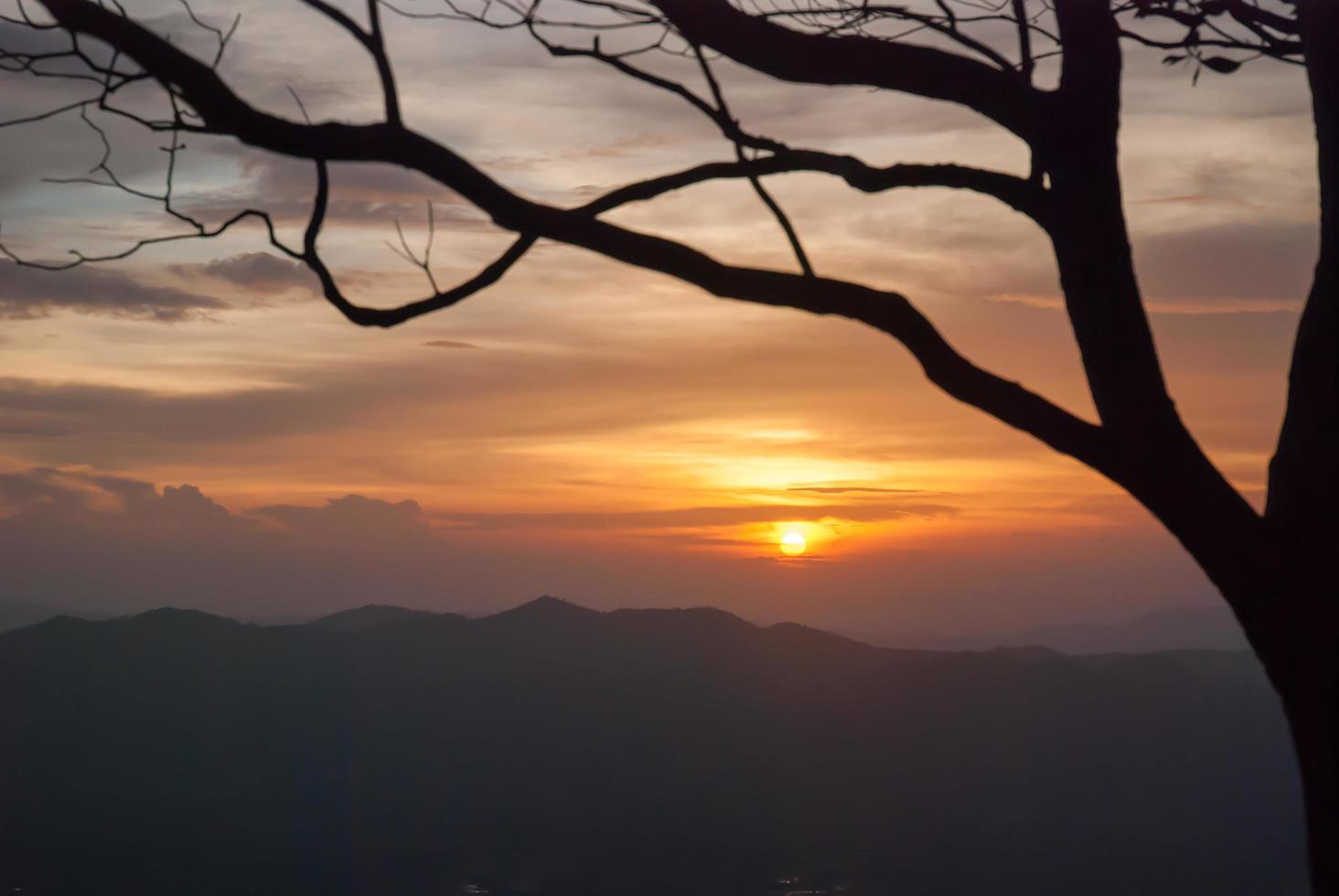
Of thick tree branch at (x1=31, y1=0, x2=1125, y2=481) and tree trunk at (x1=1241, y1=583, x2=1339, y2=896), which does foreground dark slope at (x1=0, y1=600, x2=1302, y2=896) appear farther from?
thick tree branch at (x1=31, y1=0, x2=1125, y2=481)

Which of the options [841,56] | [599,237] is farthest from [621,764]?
[599,237]

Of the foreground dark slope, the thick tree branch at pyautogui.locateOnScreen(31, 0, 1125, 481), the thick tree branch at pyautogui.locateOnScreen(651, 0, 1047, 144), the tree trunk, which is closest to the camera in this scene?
the tree trunk

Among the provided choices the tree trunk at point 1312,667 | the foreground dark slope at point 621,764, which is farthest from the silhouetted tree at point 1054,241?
the foreground dark slope at point 621,764

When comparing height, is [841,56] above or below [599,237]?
above

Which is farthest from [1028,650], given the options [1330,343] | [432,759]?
[1330,343]

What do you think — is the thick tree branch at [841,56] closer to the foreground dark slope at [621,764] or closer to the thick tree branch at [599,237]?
the thick tree branch at [599,237]

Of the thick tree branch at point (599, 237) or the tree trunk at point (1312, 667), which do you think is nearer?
the tree trunk at point (1312, 667)

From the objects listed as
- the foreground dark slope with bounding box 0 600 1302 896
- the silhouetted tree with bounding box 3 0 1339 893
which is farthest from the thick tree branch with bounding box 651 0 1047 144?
the foreground dark slope with bounding box 0 600 1302 896

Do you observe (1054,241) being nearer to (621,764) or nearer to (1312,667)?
(1312,667)
